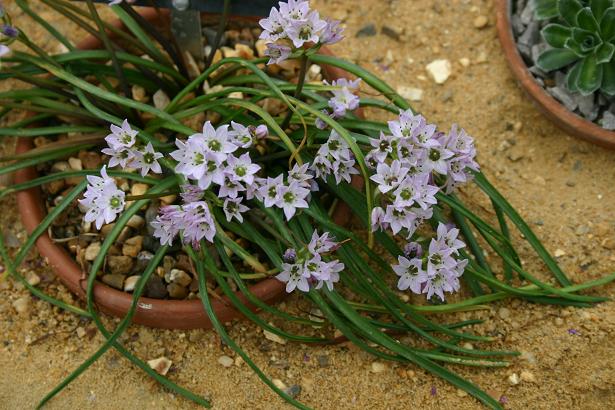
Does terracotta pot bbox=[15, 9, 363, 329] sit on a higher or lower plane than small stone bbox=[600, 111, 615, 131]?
lower

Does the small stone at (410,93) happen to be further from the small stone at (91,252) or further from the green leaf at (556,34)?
the small stone at (91,252)

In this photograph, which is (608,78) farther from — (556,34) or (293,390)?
(293,390)

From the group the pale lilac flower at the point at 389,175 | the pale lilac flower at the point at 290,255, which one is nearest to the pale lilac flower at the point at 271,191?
the pale lilac flower at the point at 290,255

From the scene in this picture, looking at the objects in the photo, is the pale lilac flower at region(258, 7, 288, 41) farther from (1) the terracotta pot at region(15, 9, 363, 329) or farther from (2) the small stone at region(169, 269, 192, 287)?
(2) the small stone at region(169, 269, 192, 287)

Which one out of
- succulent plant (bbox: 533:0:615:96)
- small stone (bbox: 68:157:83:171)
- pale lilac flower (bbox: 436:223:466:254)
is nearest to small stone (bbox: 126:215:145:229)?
small stone (bbox: 68:157:83:171)

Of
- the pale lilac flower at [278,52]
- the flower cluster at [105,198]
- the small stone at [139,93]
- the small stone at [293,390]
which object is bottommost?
the small stone at [293,390]
